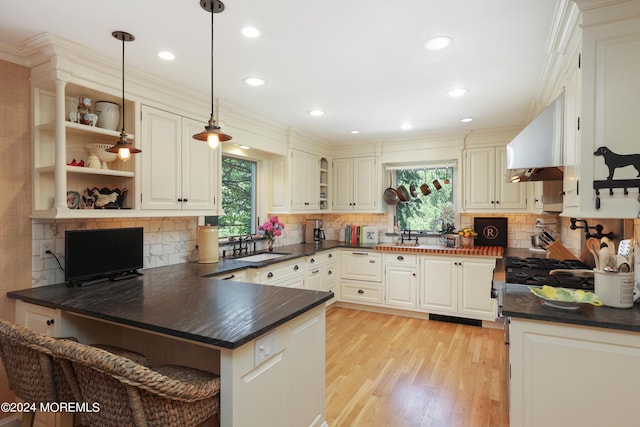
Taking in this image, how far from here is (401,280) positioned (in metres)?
4.49

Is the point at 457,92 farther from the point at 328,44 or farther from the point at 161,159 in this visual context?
the point at 161,159

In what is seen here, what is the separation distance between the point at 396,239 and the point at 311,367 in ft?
11.2

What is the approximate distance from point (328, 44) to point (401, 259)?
10.2 ft

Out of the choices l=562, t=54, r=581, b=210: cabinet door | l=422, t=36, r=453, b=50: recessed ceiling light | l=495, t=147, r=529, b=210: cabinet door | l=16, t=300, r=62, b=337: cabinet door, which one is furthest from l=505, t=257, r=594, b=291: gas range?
l=16, t=300, r=62, b=337: cabinet door

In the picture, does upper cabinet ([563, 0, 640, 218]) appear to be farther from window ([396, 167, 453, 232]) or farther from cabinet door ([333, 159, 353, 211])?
cabinet door ([333, 159, 353, 211])

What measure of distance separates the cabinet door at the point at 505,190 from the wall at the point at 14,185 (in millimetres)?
4644

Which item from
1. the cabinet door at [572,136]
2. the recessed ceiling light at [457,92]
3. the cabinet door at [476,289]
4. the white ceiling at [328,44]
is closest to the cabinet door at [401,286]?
the cabinet door at [476,289]

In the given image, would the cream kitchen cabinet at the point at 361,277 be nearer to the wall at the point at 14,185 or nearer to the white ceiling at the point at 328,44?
the white ceiling at the point at 328,44

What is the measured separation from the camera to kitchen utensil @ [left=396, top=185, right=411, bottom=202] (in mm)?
5027

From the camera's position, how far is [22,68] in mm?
2230

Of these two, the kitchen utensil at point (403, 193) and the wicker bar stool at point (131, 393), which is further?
the kitchen utensil at point (403, 193)

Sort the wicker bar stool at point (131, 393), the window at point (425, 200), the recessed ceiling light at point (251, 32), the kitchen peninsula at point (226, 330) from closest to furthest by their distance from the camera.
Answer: the wicker bar stool at point (131, 393), the kitchen peninsula at point (226, 330), the recessed ceiling light at point (251, 32), the window at point (425, 200)

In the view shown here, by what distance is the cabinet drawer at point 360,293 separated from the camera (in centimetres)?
465

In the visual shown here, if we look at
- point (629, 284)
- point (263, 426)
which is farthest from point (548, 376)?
point (263, 426)
